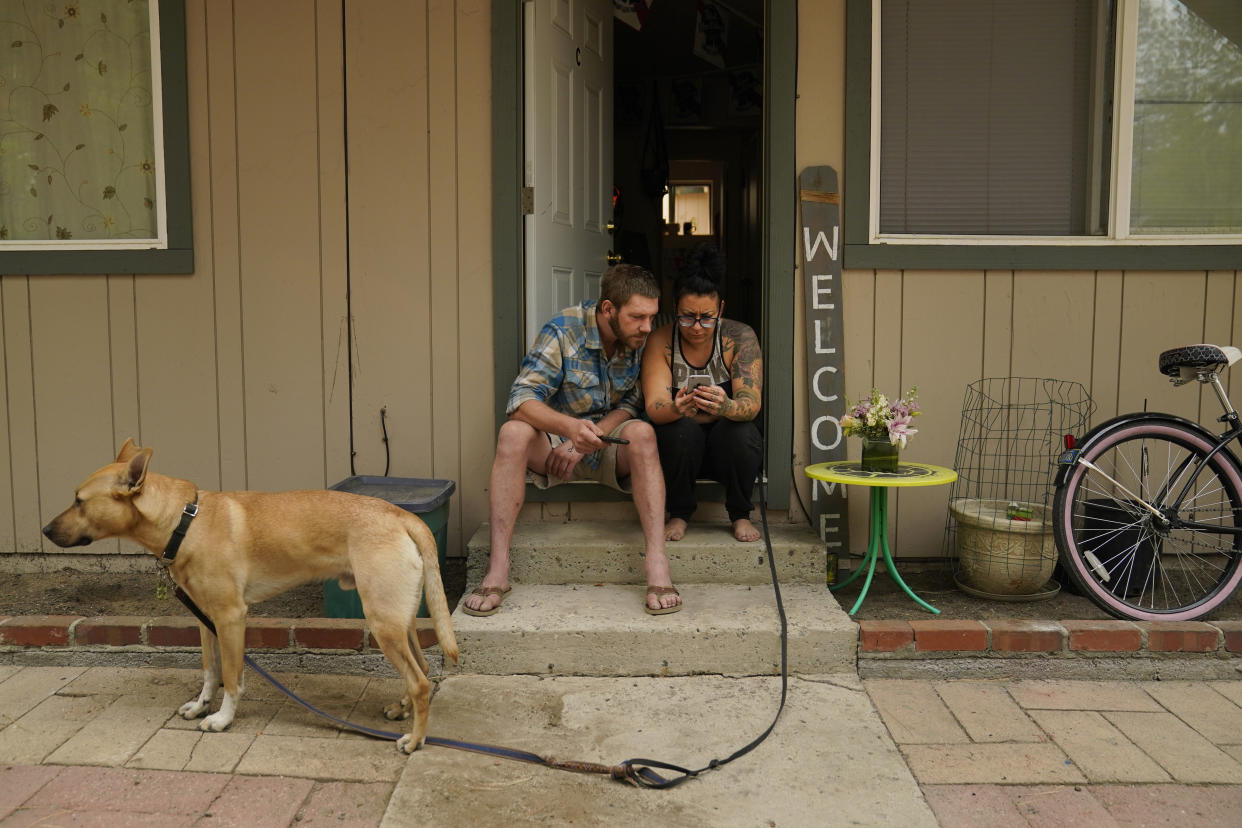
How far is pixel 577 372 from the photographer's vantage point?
3.57 metres

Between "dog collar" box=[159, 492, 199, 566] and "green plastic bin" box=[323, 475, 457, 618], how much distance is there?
605 millimetres

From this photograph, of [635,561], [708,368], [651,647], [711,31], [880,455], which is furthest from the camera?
[711,31]

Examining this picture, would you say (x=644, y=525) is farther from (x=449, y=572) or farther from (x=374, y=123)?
(x=374, y=123)

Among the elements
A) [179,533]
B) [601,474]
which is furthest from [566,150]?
[179,533]

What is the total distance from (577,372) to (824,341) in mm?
1048

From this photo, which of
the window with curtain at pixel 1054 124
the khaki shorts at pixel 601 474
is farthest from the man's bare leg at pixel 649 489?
the window with curtain at pixel 1054 124

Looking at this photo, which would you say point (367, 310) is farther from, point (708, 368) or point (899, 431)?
point (899, 431)

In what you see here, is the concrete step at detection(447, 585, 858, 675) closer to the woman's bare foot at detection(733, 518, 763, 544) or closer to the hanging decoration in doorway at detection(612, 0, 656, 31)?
the woman's bare foot at detection(733, 518, 763, 544)

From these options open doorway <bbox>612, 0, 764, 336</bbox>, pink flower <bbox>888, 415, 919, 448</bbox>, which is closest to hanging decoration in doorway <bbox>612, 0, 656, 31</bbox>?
open doorway <bbox>612, 0, 764, 336</bbox>

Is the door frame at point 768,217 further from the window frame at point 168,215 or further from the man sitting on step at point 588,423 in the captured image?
the window frame at point 168,215

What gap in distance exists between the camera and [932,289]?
386 centimetres

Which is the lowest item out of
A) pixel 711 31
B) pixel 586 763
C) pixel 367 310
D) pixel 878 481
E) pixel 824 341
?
pixel 586 763

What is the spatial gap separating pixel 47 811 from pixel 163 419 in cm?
205

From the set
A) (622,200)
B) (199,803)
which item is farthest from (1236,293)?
(622,200)
